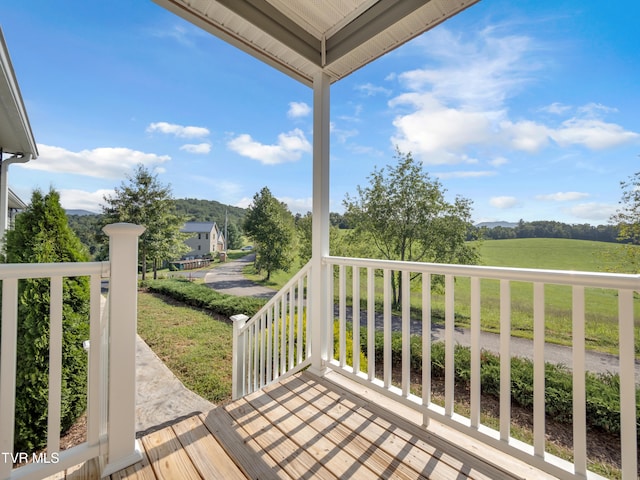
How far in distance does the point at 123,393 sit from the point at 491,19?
4.41 meters

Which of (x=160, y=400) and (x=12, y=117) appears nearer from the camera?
(x=12, y=117)

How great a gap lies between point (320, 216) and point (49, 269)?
1.71m

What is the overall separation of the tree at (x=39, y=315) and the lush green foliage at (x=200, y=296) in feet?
14.2

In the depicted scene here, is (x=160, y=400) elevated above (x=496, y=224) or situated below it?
below

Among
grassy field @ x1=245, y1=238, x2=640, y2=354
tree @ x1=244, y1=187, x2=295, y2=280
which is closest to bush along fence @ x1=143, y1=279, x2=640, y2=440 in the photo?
grassy field @ x1=245, y1=238, x2=640, y2=354

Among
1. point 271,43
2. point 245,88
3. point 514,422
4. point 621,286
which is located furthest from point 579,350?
point 245,88

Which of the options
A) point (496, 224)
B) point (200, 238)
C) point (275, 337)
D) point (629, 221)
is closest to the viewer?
point (629, 221)

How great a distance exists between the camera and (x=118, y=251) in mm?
1242

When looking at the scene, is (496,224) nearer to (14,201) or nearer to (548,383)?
(548,383)

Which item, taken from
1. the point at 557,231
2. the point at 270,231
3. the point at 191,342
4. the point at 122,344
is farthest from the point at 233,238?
the point at 557,231

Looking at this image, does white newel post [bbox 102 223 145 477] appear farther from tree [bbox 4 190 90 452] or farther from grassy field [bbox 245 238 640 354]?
grassy field [bbox 245 238 640 354]

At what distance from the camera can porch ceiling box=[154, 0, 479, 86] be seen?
1.74m

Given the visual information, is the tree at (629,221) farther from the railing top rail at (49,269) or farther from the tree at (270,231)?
the tree at (270,231)

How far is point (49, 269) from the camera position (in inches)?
44.0
